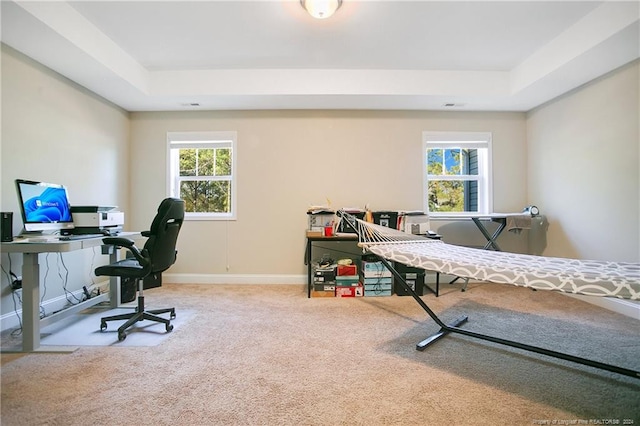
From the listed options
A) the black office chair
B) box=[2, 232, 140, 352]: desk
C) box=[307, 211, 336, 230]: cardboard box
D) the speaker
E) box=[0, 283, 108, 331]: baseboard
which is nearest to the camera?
box=[2, 232, 140, 352]: desk

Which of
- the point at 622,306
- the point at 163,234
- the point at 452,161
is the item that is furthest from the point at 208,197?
the point at 622,306

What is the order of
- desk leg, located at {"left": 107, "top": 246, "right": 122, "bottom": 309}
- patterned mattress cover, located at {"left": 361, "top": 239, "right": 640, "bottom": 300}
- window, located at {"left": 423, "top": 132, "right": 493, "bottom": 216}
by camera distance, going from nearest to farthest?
1. patterned mattress cover, located at {"left": 361, "top": 239, "right": 640, "bottom": 300}
2. desk leg, located at {"left": 107, "top": 246, "right": 122, "bottom": 309}
3. window, located at {"left": 423, "top": 132, "right": 493, "bottom": 216}

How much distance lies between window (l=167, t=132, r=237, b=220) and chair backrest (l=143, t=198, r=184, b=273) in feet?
5.17

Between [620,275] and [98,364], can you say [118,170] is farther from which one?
[620,275]

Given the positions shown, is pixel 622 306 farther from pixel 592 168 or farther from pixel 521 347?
pixel 521 347

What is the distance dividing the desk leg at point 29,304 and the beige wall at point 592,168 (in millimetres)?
4976

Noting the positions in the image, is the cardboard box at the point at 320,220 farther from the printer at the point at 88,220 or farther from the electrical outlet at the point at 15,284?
the electrical outlet at the point at 15,284

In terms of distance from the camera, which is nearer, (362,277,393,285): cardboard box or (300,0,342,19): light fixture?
(300,0,342,19): light fixture

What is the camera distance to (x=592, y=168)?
3025 millimetres

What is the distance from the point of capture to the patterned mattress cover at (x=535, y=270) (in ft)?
4.25

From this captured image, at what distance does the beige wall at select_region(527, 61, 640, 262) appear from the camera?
2676mm

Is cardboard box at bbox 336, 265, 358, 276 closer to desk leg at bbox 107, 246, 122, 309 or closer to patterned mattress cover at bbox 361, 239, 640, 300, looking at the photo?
patterned mattress cover at bbox 361, 239, 640, 300

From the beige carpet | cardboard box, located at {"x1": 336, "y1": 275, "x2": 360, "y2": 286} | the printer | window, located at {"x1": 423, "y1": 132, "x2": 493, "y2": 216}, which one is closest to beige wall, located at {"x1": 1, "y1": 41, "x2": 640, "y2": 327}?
window, located at {"x1": 423, "y1": 132, "x2": 493, "y2": 216}

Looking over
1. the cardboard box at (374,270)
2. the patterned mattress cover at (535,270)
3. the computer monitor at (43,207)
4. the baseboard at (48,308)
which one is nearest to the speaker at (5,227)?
the computer monitor at (43,207)
